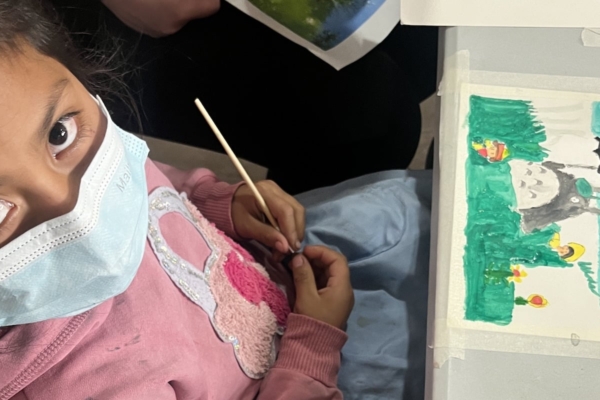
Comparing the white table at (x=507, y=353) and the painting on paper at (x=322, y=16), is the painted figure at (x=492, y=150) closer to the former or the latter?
the white table at (x=507, y=353)

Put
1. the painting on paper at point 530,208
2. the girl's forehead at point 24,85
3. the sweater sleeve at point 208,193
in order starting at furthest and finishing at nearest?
1. the sweater sleeve at point 208,193
2. the painting on paper at point 530,208
3. the girl's forehead at point 24,85

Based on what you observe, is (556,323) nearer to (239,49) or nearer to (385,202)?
(385,202)

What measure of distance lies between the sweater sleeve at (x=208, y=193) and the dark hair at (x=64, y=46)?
3.8 inches

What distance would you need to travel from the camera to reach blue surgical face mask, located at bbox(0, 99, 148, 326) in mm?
480

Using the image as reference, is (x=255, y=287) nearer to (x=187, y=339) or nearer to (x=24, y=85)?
(x=187, y=339)

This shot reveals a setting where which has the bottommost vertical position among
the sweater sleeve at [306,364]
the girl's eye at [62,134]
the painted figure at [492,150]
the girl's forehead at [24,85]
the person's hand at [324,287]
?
the sweater sleeve at [306,364]

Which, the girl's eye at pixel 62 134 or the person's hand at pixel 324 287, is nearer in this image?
the girl's eye at pixel 62 134

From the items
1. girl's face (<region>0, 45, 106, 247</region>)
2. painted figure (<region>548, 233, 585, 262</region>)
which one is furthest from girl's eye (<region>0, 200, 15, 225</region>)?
painted figure (<region>548, 233, 585, 262</region>)

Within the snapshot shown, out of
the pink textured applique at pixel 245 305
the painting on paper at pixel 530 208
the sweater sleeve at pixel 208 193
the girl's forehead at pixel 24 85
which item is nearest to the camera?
the girl's forehead at pixel 24 85

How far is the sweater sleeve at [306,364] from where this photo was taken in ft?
2.07

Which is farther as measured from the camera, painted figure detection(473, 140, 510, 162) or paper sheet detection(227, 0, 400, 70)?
paper sheet detection(227, 0, 400, 70)

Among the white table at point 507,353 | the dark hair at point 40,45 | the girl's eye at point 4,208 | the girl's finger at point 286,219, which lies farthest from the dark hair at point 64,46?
the white table at point 507,353

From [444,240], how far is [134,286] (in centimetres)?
29

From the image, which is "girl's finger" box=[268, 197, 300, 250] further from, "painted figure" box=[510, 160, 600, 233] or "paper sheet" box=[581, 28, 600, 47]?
"paper sheet" box=[581, 28, 600, 47]
